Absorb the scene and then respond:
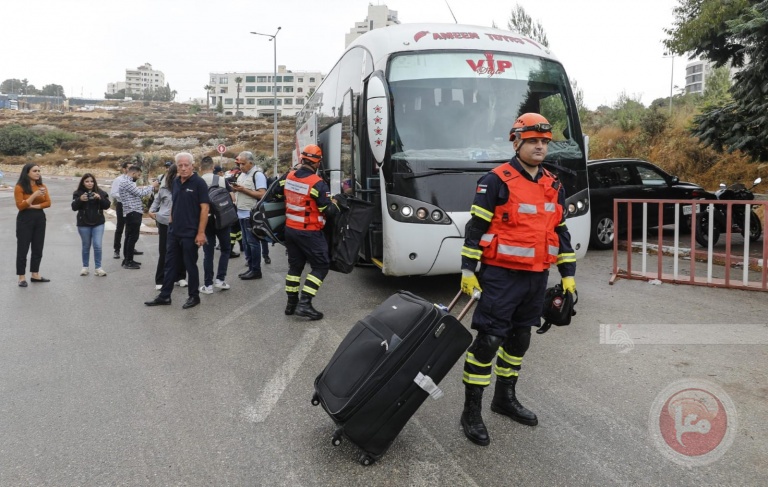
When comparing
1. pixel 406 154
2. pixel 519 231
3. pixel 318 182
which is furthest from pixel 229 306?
pixel 519 231

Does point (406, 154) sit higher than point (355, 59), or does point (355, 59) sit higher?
point (355, 59)

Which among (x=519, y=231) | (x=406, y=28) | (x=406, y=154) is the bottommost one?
(x=519, y=231)

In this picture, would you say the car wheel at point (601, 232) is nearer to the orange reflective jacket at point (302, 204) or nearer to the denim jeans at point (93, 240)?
the orange reflective jacket at point (302, 204)

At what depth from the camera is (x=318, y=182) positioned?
6414mm

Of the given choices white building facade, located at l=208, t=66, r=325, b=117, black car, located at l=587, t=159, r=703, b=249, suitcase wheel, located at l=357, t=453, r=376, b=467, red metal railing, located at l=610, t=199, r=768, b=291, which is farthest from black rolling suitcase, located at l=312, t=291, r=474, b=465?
white building facade, located at l=208, t=66, r=325, b=117

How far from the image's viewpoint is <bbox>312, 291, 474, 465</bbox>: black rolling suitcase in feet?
10.2

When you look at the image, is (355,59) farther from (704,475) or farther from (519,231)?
(704,475)

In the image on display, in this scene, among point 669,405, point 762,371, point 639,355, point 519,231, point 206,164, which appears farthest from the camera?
point 206,164

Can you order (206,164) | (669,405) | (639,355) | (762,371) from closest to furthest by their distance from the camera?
(669,405)
(762,371)
(639,355)
(206,164)

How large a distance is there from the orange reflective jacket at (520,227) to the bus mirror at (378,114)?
2891 millimetres

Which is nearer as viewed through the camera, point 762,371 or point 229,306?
point 762,371

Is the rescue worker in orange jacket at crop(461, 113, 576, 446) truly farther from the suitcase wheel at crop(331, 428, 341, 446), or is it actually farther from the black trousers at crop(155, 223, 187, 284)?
the black trousers at crop(155, 223, 187, 284)

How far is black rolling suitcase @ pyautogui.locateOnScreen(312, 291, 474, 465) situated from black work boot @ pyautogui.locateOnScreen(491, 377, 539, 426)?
666 mm

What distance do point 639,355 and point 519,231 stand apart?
2385 mm
